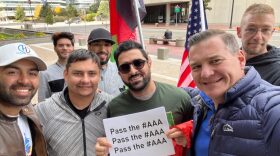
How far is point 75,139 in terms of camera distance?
8.10ft

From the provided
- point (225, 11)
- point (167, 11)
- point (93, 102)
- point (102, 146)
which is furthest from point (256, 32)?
point (167, 11)

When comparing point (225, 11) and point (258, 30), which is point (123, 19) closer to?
point (258, 30)

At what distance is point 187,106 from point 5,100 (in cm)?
156

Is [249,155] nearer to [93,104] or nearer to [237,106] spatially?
[237,106]

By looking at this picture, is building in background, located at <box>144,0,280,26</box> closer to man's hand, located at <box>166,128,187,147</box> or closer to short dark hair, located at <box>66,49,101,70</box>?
short dark hair, located at <box>66,49,101,70</box>

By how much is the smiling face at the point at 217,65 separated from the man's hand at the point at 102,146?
3.27 feet

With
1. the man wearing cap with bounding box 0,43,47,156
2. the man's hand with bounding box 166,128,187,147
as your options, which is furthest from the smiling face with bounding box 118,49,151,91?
the man wearing cap with bounding box 0,43,47,156

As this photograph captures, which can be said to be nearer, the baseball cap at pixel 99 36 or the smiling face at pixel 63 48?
the baseball cap at pixel 99 36

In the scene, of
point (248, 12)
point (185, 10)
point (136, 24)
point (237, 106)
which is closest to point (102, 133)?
point (237, 106)

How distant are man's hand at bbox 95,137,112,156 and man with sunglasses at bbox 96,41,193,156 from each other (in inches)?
12.7

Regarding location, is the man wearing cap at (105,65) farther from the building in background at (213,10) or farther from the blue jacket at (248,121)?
the building in background at (213,10)

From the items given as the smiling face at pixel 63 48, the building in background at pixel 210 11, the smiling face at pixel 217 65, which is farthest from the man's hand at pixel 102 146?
the building in background at pixel 210 11

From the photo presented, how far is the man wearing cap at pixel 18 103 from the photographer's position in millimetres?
2176

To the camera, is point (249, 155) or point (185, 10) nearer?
point (249, 155)
